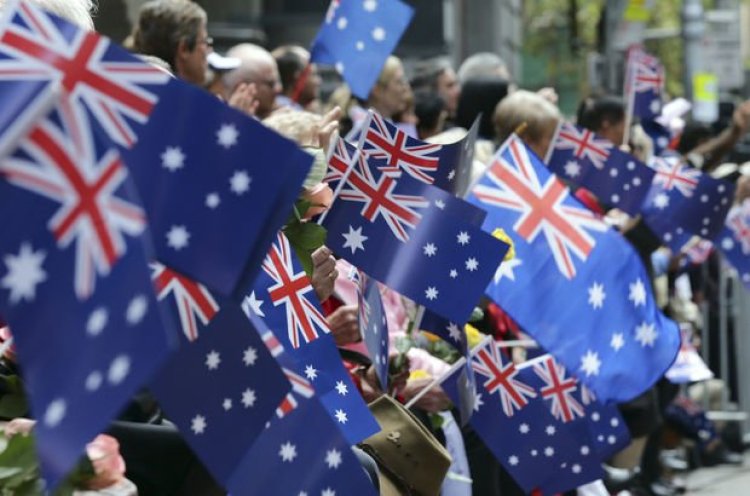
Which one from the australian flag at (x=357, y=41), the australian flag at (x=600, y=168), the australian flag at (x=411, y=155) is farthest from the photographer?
the australian flag at (x=357, y=41)

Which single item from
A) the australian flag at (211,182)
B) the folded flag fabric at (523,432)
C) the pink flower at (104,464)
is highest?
the australian flag at (211,182)

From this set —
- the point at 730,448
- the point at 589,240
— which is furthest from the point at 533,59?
the point at 589,240

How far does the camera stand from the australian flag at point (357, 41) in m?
9.16

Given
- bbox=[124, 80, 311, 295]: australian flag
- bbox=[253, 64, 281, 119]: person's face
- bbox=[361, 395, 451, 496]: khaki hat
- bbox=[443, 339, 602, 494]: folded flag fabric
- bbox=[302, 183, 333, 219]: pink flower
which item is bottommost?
bbox=[443, 339, 602, 494]: folded flag fabric

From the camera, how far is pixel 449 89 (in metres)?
11.1

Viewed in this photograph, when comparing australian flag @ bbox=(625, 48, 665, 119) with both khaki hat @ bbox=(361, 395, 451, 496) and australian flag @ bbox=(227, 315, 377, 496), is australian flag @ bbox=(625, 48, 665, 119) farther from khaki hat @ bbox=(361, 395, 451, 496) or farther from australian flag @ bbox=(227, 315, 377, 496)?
australian flag @ bbox=(227, 315, 377, 496)

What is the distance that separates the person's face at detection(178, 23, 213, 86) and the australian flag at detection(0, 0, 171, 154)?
155 inches

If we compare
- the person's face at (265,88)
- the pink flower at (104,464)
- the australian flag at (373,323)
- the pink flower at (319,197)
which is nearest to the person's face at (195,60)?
the person's face at (265,88)

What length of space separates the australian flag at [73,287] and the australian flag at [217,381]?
1.61ft

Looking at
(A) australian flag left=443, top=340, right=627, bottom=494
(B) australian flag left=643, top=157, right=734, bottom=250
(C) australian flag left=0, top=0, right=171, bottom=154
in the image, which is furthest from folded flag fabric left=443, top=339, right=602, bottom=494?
(C) australian flag left=0, top=0, right=171, bottom=154

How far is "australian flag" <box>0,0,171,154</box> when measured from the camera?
3.04 m

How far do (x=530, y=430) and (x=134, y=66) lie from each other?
13.0ft

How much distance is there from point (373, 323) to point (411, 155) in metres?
0.55

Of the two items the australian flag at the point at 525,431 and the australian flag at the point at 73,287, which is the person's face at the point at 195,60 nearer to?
the australian flag at the point at 525,431
